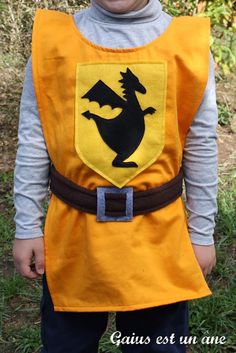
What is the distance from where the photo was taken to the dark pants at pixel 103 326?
1944 millimetres

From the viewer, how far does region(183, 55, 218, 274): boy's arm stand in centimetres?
184

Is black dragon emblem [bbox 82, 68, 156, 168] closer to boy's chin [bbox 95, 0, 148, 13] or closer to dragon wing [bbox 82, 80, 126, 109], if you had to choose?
dragon wing [bbox 82, 80, 126, 109]

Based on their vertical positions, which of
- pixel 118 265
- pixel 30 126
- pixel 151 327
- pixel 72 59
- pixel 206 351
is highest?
pixel 72 59

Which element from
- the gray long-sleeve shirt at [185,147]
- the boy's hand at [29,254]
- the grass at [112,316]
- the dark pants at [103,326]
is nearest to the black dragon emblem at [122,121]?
the gray long-sleeve shirt at [185,147]

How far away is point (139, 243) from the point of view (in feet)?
5.95

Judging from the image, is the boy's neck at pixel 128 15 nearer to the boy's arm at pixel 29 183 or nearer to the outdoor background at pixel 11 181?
the boy's arm at pixel 29 183

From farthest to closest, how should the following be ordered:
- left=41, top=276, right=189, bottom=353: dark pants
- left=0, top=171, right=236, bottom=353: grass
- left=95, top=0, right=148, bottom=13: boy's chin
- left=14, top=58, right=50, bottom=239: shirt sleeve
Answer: left=0, top=171, right=236, bottom=353: grass, left=41, top=276, right=189, bottom=353: dark pants, left=14, top=58, right=50, bottom=239: shirt sleeve, left=95, top=0, right=148, bottom=13: boy's chin

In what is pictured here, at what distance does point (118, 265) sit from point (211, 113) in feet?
1.68

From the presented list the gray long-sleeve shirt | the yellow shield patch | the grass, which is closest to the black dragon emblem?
the yellow shield patch

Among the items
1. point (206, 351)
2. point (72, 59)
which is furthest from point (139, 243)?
point (206, 351)

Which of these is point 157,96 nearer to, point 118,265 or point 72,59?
point 72,59

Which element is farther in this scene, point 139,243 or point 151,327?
point 151,327

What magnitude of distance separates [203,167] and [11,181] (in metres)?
2.31

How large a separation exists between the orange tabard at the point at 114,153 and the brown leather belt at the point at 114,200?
2 centimetres
